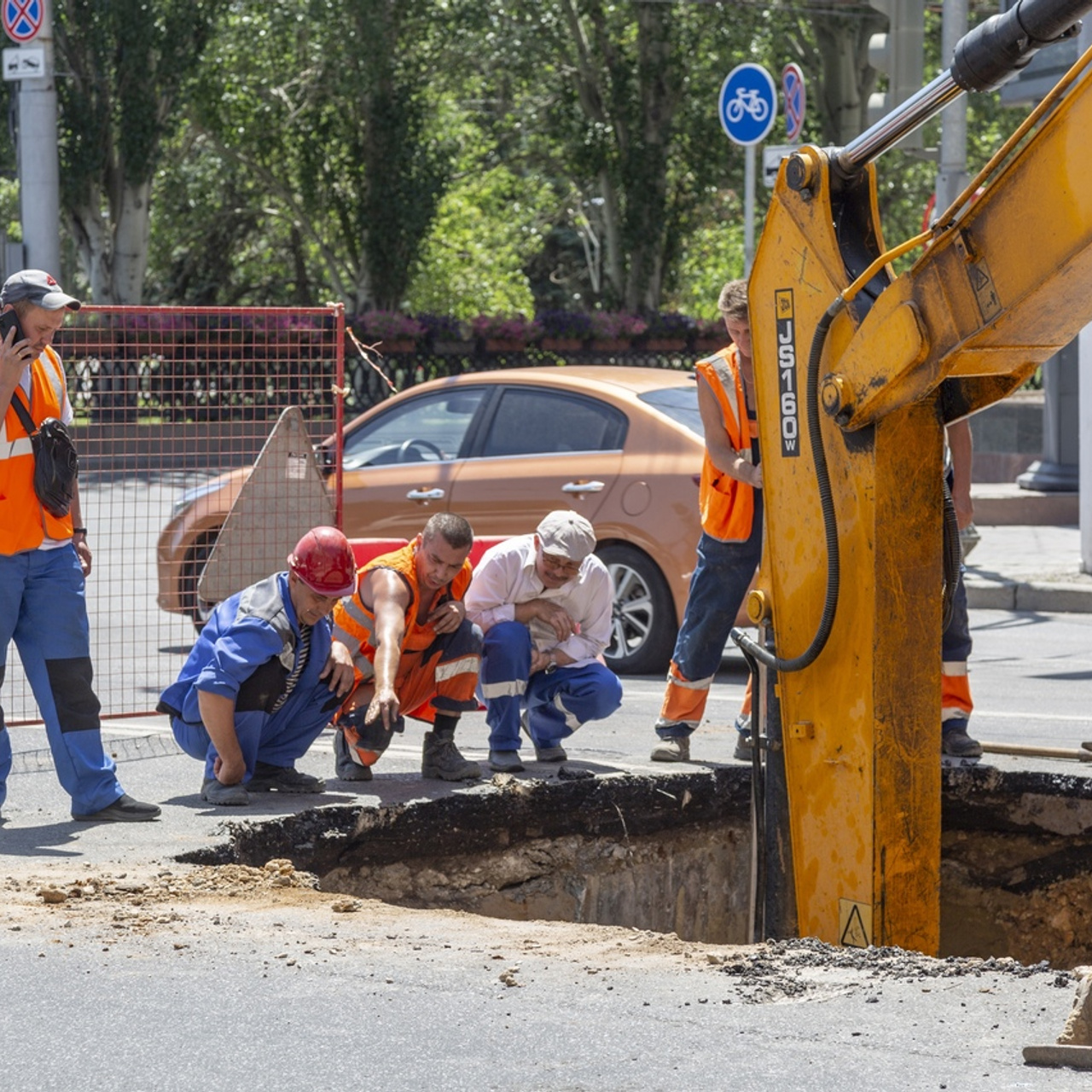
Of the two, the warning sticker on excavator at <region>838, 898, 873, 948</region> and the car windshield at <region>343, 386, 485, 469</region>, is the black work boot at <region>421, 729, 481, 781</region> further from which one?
the car windshield at <region>343, 386, 485, 469</region>

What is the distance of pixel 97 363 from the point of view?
9.39 meters

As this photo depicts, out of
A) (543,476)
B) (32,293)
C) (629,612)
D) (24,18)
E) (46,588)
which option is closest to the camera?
(32,293)

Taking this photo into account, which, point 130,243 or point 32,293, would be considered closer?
point 32,293

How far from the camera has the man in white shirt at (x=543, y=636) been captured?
278 inches

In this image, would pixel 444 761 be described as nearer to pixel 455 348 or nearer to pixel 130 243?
pixel 455 348

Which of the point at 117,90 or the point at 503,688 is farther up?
the point at 117,90

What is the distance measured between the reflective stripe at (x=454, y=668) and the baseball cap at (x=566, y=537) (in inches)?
20.3

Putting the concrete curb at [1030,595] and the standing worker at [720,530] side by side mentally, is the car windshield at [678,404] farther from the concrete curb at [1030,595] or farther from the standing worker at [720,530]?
the concrete curb at [1030,595]

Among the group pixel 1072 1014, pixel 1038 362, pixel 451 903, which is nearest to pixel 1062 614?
pixel 451 903

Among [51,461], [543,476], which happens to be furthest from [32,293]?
[543,476]

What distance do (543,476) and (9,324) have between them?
4210mm

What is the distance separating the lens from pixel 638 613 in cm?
971

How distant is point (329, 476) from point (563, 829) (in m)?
4.03

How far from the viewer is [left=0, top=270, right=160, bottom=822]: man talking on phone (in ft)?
20.2
